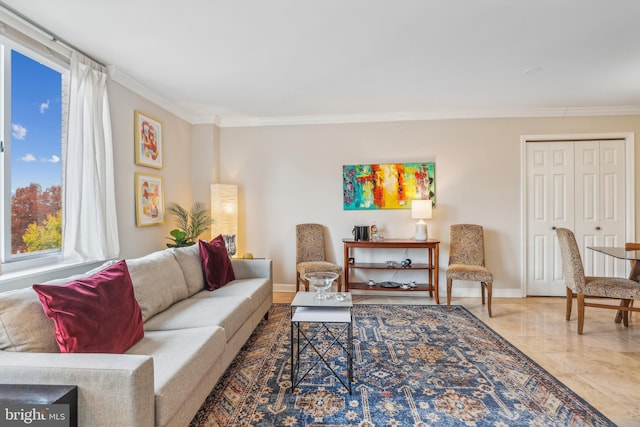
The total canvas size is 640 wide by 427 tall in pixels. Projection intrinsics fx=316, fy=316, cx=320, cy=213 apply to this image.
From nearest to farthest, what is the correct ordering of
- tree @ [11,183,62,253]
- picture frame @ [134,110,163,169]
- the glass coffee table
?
the glass coffee table → tree @ [11,183,62,253] → picture frame @ [134,110,163,169]

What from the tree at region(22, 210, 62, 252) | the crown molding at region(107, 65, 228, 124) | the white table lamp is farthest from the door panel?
the tree at region(22, 210, 62, 252)

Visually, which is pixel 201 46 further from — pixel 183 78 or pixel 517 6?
pixel 517 6

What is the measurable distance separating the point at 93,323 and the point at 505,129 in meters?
4.79

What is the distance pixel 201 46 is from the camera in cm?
256

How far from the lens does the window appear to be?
216 cm

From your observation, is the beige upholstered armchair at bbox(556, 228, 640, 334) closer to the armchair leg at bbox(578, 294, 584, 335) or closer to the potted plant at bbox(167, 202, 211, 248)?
the armchair leg at bbox(578, 294, 584, 335)

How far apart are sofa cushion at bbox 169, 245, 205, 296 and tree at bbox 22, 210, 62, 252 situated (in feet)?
2.80

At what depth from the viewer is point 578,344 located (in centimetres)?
274

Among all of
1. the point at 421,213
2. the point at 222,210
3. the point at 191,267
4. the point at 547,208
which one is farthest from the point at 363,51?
the point at 547,208

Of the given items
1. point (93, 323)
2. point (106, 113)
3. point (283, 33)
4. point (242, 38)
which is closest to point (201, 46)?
point (242, 38)

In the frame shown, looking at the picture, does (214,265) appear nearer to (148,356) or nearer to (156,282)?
(156,282)

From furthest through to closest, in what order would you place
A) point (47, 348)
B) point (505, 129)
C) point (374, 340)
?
point (505, 129), point (374, 340), point (47, 348)

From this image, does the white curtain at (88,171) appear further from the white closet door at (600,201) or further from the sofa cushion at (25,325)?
the white closet door at (600,201)

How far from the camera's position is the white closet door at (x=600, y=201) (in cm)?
410
